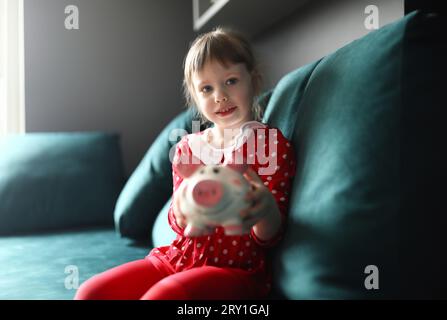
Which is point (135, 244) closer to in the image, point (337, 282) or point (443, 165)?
point (337, 282)

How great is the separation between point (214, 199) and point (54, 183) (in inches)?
51.2

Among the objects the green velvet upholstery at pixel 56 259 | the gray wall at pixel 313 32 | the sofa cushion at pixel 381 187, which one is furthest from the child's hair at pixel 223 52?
the green velvet upholstery at pixel 56 259

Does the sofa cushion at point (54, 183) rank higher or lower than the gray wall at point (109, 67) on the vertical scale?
lower

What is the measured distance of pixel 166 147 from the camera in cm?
150

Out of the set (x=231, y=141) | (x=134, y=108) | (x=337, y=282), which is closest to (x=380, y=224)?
(x=337, y=282)

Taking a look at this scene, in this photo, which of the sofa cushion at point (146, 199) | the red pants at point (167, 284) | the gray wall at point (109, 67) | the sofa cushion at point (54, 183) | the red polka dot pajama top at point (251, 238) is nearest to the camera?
the red pants at point (167, 284)

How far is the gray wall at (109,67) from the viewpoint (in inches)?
82.0

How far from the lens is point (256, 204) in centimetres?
62

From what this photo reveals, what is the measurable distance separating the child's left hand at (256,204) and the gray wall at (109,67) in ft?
5.48

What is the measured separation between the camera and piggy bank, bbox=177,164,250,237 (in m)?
0.56

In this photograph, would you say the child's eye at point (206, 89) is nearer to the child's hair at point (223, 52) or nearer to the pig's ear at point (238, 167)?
the child's hair at point (223, 52)

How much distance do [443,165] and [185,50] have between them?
1.84m

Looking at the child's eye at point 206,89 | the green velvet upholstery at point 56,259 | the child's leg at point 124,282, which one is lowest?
the green velvet upholstery at point 56,259

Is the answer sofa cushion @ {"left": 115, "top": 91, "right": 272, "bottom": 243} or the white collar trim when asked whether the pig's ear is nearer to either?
the white collar trim
